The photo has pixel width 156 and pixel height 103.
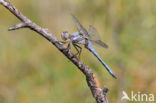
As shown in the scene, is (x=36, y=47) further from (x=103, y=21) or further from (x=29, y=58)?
(x=103, y=21)

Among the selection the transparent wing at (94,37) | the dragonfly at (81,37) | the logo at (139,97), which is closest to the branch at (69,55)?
the dragonfly at (81,37)

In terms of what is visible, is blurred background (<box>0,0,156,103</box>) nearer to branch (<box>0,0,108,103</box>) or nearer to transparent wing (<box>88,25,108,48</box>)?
transparent wing (<box>88,25,108,48</box>)

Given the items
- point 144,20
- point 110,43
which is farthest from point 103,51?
point 144,20

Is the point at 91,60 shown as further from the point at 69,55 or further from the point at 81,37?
the point at 69,55

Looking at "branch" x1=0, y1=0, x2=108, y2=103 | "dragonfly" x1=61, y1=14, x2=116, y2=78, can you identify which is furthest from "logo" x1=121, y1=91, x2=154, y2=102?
"branch" x1=0, y1=0, x2=108, y2=103

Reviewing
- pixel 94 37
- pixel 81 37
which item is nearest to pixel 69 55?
pixel 81 37

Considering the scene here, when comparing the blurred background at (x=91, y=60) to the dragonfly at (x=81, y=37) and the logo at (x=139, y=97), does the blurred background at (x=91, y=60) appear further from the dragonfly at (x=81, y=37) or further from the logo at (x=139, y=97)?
the dragonfly at (x=81, y=37)

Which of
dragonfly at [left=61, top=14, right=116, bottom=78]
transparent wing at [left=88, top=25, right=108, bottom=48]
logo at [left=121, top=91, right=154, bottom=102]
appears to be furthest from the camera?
logo at [left=121, top=91, right=154, bottom=102]

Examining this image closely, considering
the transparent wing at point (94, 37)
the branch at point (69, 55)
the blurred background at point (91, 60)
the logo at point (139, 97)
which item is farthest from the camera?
the blurred background at point (91, 60)
